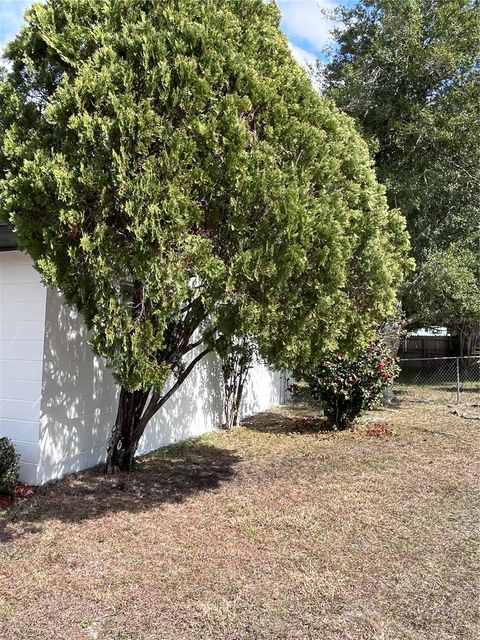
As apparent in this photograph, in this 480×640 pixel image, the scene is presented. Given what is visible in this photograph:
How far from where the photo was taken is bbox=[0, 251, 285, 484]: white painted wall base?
202 inches

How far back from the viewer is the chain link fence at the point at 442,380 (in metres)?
12.4

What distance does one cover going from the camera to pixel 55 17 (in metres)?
3.86

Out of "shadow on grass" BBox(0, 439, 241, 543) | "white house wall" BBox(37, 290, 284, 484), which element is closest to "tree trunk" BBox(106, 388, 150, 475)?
"shadow on grass" BBox(0, 439, 241, 543)

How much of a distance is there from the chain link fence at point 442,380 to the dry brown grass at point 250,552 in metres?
6.19

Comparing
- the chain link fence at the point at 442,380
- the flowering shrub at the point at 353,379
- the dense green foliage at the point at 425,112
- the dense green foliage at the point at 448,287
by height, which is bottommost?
the chain link fence at the point at 442,380

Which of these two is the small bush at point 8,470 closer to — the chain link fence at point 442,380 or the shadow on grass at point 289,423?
the shadow on grass at point 289,423

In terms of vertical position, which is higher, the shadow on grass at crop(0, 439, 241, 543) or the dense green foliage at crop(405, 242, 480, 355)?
the dense green foliage at crop(405, 242, 480, 355)

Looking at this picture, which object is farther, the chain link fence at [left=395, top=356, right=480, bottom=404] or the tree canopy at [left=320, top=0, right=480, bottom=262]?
the chain link fence at [left=395, top=356, right=480, bottom=404]

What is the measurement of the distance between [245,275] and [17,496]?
3001 mm

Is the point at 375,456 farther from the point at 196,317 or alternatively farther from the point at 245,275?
the point at 245,275

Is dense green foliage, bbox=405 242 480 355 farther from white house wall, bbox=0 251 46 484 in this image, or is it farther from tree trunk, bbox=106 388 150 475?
white house wall, bbox=0 251 46 484

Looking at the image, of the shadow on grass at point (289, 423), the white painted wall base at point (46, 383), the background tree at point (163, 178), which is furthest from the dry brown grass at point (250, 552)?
the shadow on grass at point (289, 423)

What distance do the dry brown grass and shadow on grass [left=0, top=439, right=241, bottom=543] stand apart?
0.06ft

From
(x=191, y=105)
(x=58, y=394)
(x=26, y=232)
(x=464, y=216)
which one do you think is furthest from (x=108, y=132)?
(x=464, y=216)
